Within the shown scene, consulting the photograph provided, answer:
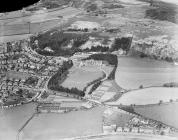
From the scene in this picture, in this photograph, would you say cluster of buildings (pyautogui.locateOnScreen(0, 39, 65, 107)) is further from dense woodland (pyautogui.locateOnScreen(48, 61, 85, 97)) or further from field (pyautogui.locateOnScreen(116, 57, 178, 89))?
field (pyautogui.locateOnScreen(116, 57, 178, 89))

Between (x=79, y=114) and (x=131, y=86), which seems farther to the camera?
(x=131, y=86)

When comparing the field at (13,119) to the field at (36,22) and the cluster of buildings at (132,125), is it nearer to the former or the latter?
the cluster of buildings at (132,125)

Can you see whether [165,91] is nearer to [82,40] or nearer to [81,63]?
[81,63]

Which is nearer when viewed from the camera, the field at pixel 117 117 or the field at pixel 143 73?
the field at pixel 117 117

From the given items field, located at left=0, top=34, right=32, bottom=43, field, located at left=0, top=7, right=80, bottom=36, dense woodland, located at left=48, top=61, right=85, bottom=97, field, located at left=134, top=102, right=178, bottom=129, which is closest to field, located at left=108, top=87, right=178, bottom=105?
field, located at left=134, top=102, right=178, bottom=129

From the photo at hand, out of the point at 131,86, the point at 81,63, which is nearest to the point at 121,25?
the point at 81,63

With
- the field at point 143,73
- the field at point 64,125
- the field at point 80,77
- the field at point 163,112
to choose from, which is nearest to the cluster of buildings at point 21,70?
the field at point 80,77
